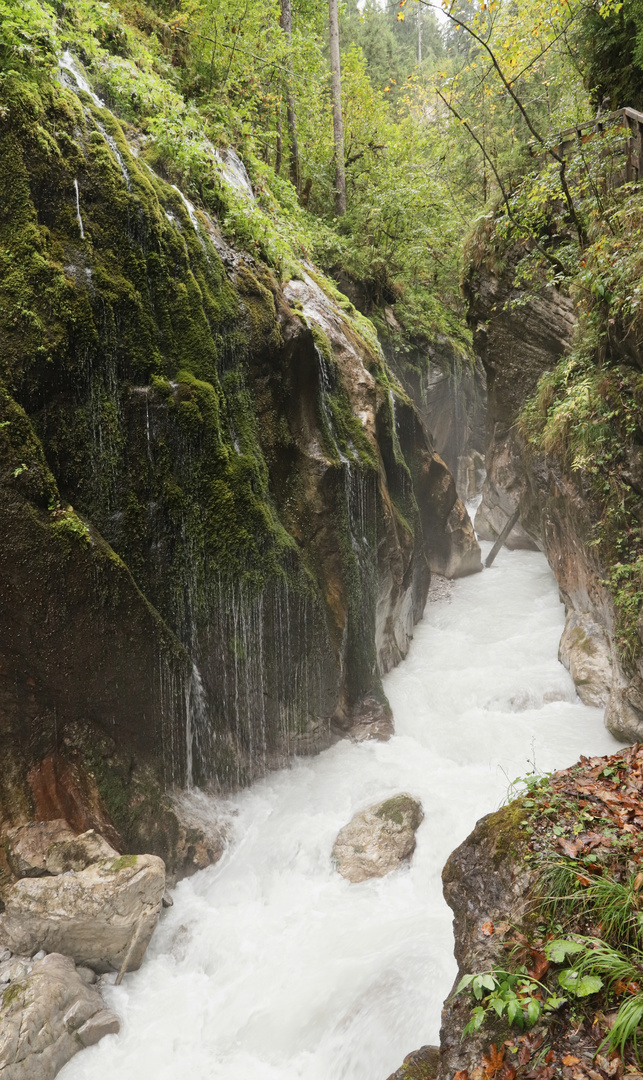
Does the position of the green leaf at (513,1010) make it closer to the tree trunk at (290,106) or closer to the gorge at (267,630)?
the gorge at (267,630)

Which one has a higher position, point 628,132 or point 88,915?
A: point 628,132

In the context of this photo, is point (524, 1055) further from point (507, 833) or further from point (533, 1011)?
point (507, 833)

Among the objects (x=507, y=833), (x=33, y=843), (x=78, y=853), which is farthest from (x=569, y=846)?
(x=33, y=843)

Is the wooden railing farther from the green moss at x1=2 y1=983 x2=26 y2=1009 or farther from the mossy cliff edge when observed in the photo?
the green moss at x1=2 y1=983 x2=26 y2=1009

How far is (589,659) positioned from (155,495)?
26.6 feet

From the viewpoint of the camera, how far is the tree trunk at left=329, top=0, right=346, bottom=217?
15.5 metres

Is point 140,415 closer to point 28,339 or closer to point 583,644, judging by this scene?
point 28,339

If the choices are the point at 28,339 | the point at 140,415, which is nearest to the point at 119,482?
the point at 140,415

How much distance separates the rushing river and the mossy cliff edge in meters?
0.91

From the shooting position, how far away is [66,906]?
5.74 metres

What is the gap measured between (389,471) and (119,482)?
22.3ft

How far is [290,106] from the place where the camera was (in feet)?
48.7

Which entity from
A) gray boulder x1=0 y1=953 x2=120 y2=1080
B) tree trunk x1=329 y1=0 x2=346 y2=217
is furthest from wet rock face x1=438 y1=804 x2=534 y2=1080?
tree trunk x1=329 y1=0 x2=346 y2=217

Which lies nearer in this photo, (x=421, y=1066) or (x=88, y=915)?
(x=421, y=1066)
